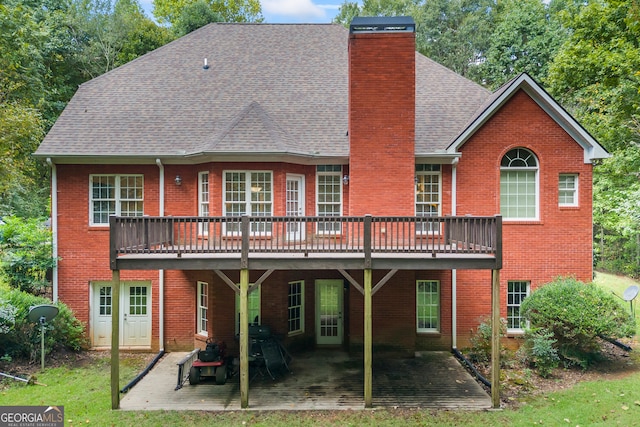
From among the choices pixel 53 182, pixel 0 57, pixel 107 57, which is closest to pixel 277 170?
pixel 53 182

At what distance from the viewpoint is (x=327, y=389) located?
8.91 metres

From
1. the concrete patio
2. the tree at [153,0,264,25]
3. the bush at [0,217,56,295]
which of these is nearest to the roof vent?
the concrete patio

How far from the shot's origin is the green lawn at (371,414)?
7.31 metres

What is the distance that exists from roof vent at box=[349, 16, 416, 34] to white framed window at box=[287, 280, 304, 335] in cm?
800

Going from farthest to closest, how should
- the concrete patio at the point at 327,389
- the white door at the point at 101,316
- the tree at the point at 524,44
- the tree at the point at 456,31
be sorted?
the tree at the point at 456,31, the tree at the point at 524,44, the white door at the point at 101,316, the concrete patio at the point at 327,389

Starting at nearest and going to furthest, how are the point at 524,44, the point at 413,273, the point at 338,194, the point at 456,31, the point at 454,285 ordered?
the point at 413,273 < the point at 454,285 < the point at 338,194 < the point at 524,44 < the point at 456,31

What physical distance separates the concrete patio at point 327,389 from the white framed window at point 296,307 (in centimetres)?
130

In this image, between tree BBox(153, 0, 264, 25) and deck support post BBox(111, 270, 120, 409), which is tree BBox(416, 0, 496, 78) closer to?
tree BBox(153, 0, 264, 25)

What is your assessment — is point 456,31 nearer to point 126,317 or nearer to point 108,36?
point 108,36

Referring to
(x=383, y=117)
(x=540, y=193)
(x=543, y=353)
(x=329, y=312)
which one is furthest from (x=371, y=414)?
(x=540, y=193)

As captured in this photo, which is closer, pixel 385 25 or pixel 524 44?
pixel 385 25

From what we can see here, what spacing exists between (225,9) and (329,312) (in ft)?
85.6

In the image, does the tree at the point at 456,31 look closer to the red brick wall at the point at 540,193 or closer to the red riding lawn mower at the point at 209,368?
the red brick wall at the point at 540,193

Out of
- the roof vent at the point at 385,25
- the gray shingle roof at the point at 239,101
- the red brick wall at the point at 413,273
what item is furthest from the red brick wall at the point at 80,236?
the roof vent at the point at 385,25
